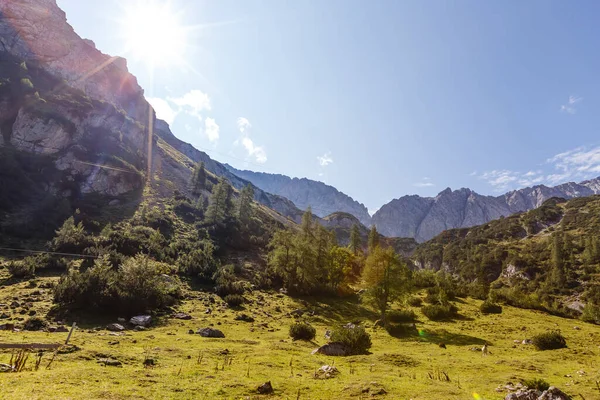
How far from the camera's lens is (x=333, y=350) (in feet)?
81.6

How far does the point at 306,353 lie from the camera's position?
24484 millimetres

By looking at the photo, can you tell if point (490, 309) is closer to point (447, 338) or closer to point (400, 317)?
point (400, 317)

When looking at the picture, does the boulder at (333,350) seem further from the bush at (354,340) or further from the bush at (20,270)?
the bush at (20,270)

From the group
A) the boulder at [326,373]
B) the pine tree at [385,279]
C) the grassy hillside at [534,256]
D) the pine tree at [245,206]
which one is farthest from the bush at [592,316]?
the pine tree at [245,206]

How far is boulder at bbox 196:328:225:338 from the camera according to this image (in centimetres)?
2814

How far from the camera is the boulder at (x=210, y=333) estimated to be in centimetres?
2814

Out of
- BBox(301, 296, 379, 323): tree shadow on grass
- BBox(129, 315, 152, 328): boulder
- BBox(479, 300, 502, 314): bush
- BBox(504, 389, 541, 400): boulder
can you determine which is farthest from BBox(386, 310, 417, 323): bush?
BBox(129, 315, 152, 328): boulder

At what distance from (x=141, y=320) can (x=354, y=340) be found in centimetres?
1993

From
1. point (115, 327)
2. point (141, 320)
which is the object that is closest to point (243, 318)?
point (141, 320)

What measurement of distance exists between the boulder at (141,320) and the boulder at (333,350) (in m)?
16.5

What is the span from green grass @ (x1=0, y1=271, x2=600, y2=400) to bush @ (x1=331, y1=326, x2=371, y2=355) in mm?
1722

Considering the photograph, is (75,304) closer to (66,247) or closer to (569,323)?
(66,247)

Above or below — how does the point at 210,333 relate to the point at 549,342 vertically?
below

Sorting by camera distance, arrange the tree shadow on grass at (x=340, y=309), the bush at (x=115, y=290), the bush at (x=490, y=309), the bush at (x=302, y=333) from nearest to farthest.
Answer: the bush at (x=302, y=333) → the bush at (x=115, y=290) → the tree shadow on grass at (x=340, y=309) → the bush at (x=490, y=309)
